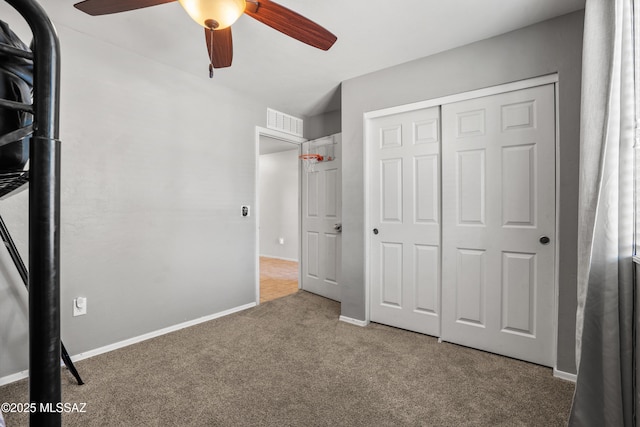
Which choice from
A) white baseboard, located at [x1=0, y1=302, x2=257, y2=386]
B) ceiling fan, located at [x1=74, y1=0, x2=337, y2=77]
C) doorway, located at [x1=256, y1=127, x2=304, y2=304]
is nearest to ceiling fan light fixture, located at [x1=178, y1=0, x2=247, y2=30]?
ceiling fan, located at [x1=74, y1=0, x2=337, y2=77]

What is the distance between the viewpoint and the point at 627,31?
1425 mm

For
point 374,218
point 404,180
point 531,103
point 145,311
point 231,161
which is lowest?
point 145,311

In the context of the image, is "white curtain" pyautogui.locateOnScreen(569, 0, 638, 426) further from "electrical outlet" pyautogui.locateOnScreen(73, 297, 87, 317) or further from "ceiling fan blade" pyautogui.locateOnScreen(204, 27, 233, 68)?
"electrical outlet" pyautogui.locateOnScreen(73, 297, 87, 317)

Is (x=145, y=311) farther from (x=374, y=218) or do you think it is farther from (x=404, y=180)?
(x=404, y=180)

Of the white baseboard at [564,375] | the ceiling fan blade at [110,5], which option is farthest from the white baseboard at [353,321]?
the ceiling fan blade at [110,5]

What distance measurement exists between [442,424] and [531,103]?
2.08 metres

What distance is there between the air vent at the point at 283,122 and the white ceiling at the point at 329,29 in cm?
68

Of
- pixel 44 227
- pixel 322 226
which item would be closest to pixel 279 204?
pixel 322 226

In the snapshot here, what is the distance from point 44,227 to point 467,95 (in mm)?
2673

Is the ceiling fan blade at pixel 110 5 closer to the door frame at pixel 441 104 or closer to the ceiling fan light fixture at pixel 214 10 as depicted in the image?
the ceiling fan light fixture at pixel 214 10

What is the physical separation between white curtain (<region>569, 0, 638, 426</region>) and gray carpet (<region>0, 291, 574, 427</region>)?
39cm

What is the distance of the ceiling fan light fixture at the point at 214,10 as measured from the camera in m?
1.39

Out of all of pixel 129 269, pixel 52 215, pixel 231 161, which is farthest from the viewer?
pixel 231 161

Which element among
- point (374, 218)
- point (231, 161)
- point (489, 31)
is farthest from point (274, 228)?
point (489, 31)
